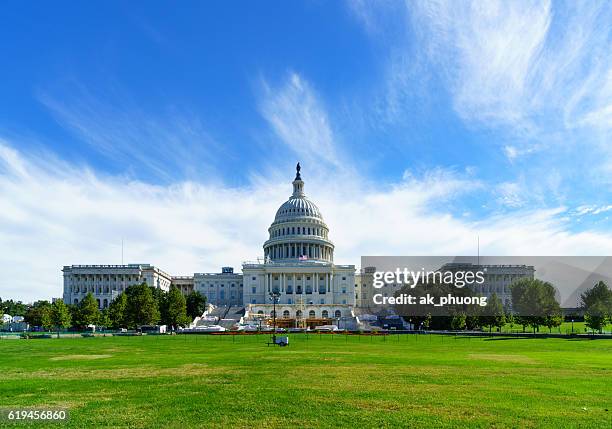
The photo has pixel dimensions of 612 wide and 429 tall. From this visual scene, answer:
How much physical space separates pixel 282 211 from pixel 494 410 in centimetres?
17704

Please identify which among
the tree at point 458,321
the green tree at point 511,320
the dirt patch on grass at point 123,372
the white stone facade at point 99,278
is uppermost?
the white stone facade at point 99,278

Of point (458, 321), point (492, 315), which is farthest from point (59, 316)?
point (492, 315)

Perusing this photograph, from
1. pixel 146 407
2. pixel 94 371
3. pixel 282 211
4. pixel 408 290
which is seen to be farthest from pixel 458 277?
pixel 146 407

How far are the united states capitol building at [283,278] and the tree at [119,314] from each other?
43.4m

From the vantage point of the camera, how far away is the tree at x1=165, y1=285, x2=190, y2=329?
379 feet

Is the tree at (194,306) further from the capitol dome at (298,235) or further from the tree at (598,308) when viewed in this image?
the tree at (598,308)

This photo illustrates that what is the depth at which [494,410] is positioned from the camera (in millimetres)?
19531

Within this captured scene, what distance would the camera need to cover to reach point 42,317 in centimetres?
11131

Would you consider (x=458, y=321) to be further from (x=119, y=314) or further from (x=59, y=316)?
(x=59, y=316)

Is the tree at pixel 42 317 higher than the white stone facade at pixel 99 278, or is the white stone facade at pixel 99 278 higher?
the white stone facade at pixel 99 278

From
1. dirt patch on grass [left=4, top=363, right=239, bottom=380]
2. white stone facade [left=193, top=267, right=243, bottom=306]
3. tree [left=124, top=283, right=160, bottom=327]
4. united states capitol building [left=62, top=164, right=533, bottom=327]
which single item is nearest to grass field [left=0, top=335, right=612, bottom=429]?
dirt patch on grass [left=4, top=363, right=239, bottom=380]

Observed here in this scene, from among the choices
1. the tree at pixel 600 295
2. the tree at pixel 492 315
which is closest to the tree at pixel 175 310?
the tree at pixel 492 315

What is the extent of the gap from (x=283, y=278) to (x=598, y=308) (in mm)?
99606

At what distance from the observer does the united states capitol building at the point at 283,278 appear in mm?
169125
